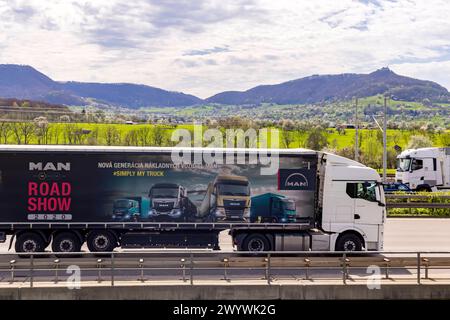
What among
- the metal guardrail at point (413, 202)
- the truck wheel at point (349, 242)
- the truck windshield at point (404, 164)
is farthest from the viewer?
the truck windshield at point (404, 164)

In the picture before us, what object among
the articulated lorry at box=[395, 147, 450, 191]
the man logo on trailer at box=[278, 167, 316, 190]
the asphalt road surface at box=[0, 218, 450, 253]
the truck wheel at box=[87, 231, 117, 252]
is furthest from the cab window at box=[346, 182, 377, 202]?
the articulated lorry at box=[395, 147, 450, 191]

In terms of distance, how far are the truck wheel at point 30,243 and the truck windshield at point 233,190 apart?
6.32 meters

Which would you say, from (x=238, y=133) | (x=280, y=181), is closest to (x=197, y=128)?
(x=238, y=133)

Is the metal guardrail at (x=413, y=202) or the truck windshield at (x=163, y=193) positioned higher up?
the truck windshield at (x=163, y=193)

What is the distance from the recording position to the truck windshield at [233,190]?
20.0 m

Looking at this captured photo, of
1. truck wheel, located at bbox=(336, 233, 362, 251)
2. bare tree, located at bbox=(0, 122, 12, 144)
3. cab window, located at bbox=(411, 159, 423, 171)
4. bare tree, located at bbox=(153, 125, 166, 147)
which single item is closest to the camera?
truck wheel, located at bbox=(336, 233, 362, 251)

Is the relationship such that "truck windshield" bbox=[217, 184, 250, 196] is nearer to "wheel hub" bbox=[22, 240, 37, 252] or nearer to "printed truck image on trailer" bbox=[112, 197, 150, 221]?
"printed truck image on trailer" bbox=[112, 197, 150, 221]

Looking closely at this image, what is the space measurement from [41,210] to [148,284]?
6.82m

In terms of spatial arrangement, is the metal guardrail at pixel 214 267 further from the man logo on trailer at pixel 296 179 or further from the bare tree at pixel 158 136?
the bare tree at pixel 158 136

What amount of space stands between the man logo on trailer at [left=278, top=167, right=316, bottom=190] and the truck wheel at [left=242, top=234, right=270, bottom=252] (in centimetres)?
186

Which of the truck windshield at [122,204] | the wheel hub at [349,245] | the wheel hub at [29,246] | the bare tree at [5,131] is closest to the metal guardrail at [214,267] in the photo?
the wheel hub at [29,246]

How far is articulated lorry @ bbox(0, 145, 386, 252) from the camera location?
64.7ft

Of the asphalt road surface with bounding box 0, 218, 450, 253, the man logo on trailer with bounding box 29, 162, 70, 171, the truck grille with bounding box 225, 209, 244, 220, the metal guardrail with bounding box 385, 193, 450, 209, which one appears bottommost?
the asphalt road surface with bounding box 0, 218, 450, 253

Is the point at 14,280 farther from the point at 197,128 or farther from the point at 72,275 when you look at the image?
the point at 197,128
